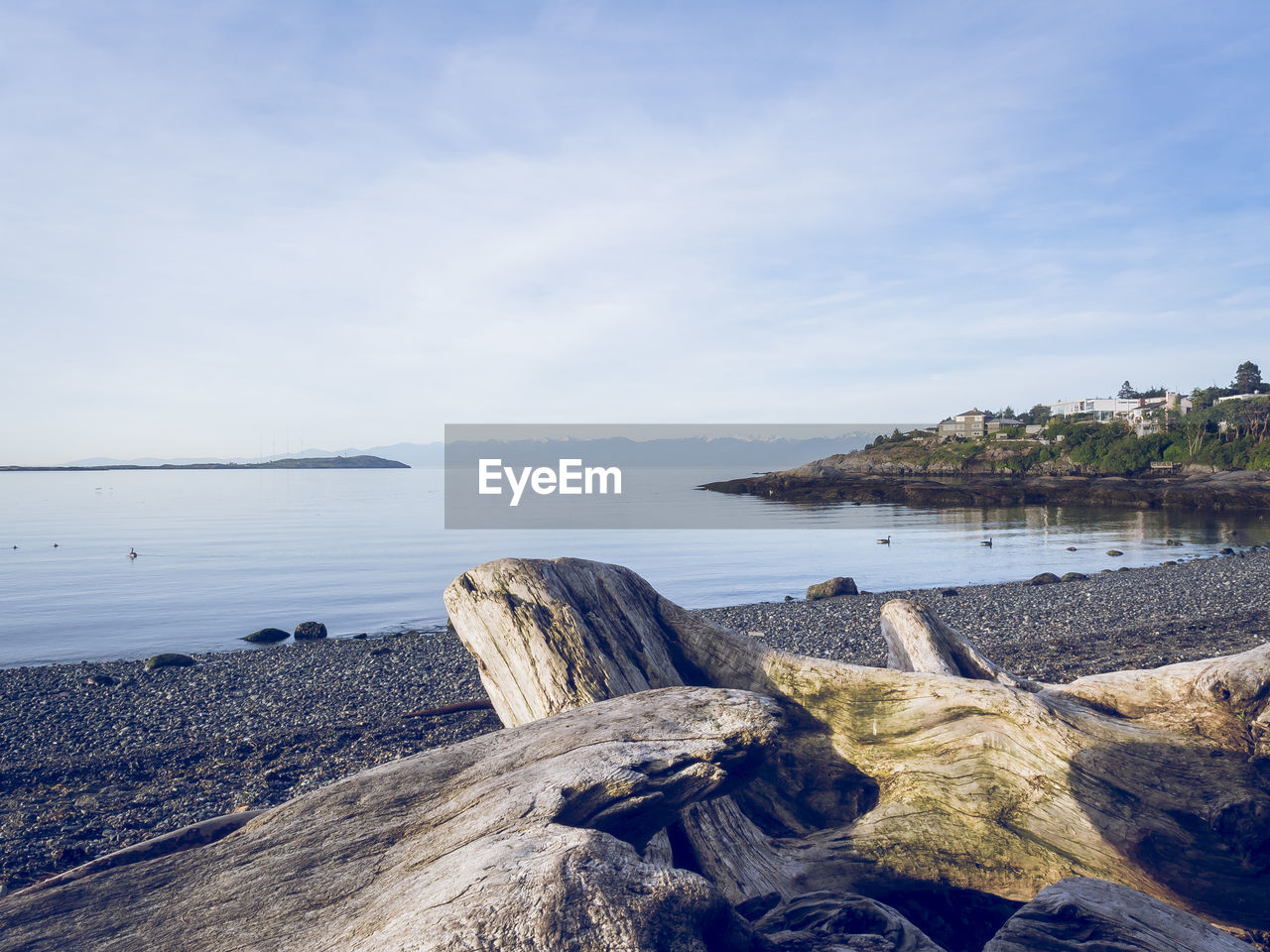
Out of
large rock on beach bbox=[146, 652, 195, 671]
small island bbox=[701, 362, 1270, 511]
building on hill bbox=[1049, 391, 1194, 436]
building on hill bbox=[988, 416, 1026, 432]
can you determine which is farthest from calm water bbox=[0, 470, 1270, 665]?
building on hill bbox=[988, 416, 1026, 432]

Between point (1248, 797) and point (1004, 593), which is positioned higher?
point (1248, 797)

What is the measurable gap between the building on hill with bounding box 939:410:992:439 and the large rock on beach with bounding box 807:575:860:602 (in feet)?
366

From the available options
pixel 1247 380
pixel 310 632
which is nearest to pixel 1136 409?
pixel 1247 380

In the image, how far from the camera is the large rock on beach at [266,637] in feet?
61.0

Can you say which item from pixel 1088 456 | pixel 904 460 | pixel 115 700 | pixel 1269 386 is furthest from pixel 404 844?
pixel 1269 386

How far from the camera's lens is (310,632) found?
746 inches

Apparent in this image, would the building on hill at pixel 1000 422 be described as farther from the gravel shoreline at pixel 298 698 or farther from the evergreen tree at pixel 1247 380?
the gravel shoreline at pixel 298 698

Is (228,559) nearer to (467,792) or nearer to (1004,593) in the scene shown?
(1004,593)

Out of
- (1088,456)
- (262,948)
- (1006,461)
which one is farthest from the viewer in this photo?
(1006,461)

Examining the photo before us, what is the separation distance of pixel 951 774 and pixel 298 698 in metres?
11.1

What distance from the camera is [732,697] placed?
4.10 metres

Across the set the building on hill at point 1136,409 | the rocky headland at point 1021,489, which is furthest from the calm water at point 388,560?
the building on hill at point 1136,409

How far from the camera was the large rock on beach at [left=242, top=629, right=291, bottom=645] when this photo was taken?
18578 mm

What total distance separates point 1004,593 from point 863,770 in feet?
65.1
